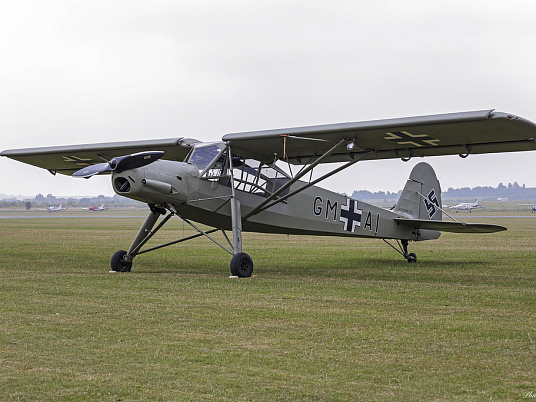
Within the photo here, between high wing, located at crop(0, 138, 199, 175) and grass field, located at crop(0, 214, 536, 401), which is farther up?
high wing, located at crop(0, 138, 199, 175)

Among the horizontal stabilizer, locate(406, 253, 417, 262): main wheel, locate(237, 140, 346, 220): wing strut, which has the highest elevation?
locate(237, 140, 346, 220): wing strut

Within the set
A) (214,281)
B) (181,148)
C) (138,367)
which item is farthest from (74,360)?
(181,148)

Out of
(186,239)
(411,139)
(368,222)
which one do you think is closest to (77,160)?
(186,239)

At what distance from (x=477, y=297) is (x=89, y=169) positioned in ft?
24.6

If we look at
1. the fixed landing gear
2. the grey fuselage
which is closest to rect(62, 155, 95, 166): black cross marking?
the fixed landing gear

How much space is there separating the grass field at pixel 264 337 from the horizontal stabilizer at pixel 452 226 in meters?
3.26

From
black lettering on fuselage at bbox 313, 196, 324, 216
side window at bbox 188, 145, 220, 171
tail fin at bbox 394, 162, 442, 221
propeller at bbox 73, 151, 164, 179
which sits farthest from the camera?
tail fin at bbox 394, 162, 442, 221

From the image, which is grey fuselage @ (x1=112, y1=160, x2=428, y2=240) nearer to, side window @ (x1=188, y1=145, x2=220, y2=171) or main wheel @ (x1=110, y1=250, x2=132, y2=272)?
side window @ (x1=188, y1=145, x2=220, y2=171)

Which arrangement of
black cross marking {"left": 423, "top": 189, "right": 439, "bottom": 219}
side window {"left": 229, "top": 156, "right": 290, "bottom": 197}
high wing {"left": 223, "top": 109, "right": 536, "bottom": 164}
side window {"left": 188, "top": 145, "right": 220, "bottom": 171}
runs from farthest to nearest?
black cross marking {"left": 423, "top": 189, "right": 439, "bottom": 219} < side window {"left": 229, "top": 156, "right": 290, "bottom": 197} < side window {"left": 188, "top": 145, "right": 220, "bottom": 171} < high wing {"left": 223, "top": 109, "right": 536, "bottom": 164}

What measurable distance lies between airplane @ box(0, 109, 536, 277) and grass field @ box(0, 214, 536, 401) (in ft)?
5.18

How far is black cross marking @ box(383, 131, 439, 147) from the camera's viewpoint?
1288 cm

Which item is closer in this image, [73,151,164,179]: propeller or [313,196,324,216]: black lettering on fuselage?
[73,151,164,179]: propeller

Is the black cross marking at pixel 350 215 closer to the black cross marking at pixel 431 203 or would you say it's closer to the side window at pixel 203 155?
the black cross marking at pixel 431 203

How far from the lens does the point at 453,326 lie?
7.46 m
